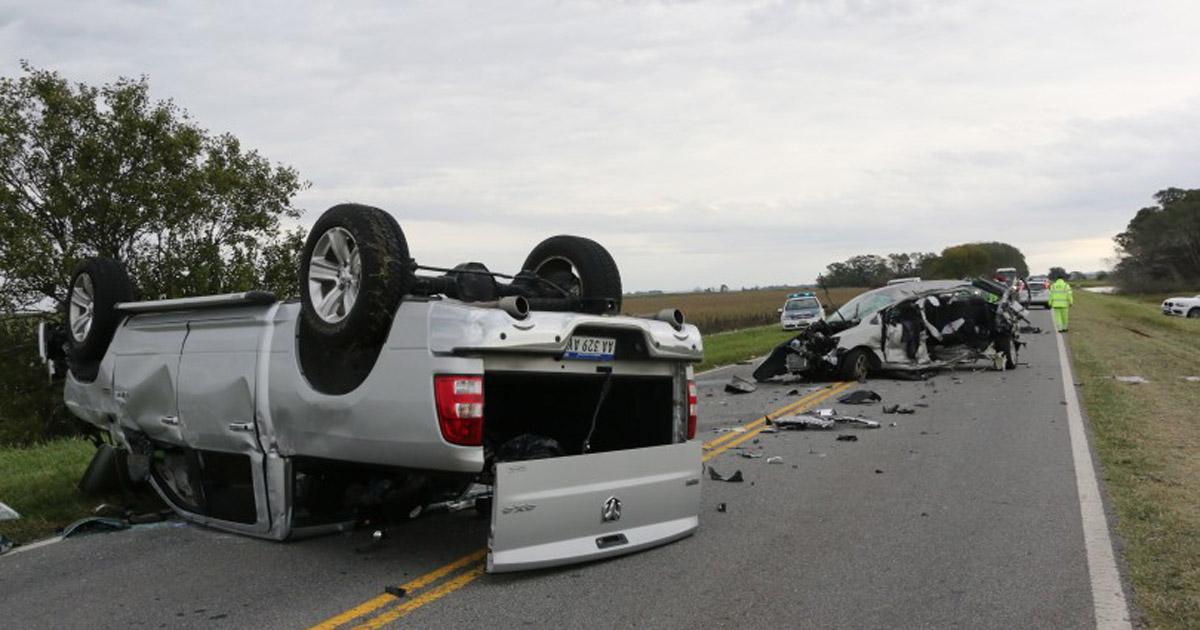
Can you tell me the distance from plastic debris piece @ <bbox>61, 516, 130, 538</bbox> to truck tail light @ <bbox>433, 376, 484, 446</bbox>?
338 centimetres

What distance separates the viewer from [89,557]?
5973 mm

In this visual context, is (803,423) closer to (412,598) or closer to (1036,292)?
(412,598)

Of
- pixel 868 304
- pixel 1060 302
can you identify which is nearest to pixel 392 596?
pixel 868 304

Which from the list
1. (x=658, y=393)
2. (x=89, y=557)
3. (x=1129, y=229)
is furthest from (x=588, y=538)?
(x=1129, y=229)

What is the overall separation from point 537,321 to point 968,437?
23.5ft

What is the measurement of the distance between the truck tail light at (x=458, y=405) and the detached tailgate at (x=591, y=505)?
10.7 inches

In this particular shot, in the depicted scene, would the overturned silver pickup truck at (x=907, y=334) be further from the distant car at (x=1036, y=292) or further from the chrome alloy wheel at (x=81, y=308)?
the distant car at (x=1036, y=292)

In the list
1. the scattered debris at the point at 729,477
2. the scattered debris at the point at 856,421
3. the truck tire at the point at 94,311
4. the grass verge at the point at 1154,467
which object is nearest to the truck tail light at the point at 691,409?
the scattered debris at the point at 729,477

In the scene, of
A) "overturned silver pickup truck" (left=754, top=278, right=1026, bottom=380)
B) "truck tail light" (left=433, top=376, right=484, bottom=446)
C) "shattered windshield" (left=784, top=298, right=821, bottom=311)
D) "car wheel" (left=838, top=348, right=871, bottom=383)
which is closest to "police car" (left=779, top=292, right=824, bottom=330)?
"shattered windshield" (left=784, top=298, right=821, bottom=311)

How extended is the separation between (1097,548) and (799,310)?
1283 inches

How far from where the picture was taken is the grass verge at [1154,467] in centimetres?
506

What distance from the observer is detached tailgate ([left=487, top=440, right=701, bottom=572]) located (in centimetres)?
492

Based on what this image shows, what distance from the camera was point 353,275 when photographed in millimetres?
5355

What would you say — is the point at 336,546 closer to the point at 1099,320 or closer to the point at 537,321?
the point at 537,321
